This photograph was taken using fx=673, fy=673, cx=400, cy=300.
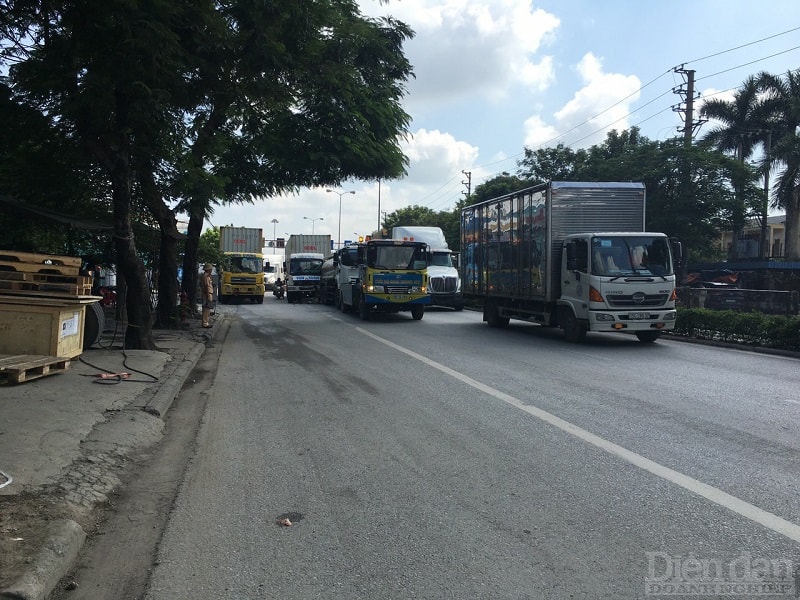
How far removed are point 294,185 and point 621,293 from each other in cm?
1187

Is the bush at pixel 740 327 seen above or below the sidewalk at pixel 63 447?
above

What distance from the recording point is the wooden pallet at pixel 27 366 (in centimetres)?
823

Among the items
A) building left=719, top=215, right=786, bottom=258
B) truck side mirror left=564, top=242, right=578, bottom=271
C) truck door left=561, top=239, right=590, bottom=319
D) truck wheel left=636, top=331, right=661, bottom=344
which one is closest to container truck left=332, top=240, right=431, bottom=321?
truck door left=561, top=239, right=590, bottom=319

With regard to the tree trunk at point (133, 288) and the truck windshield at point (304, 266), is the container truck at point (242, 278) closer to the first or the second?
the truck windshield at point (304, 266)

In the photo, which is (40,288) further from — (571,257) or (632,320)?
(632,320)

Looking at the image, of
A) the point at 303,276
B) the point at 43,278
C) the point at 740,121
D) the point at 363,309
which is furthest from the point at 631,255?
the point at 740,121

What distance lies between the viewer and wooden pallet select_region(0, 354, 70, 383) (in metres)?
8.23

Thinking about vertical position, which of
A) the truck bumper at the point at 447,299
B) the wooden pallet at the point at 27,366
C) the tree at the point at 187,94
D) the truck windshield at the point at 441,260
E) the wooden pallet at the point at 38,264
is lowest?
the wooden pallet at the point at 27,366

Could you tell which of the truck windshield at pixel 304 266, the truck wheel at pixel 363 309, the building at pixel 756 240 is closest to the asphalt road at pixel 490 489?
the truck wheel at pixel 363 309

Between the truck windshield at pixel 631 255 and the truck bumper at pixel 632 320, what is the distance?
86 centimetres

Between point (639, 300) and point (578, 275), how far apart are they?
141 centimetres

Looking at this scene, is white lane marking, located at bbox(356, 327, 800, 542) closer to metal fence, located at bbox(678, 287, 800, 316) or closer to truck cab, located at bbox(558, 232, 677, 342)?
truck cab, located at bbox(558, 232, 677, 342)

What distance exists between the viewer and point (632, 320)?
48.4 feet

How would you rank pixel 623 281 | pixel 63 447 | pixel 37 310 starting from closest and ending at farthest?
pixel 63 447 → pixel 37 310 → pixel 623 281
